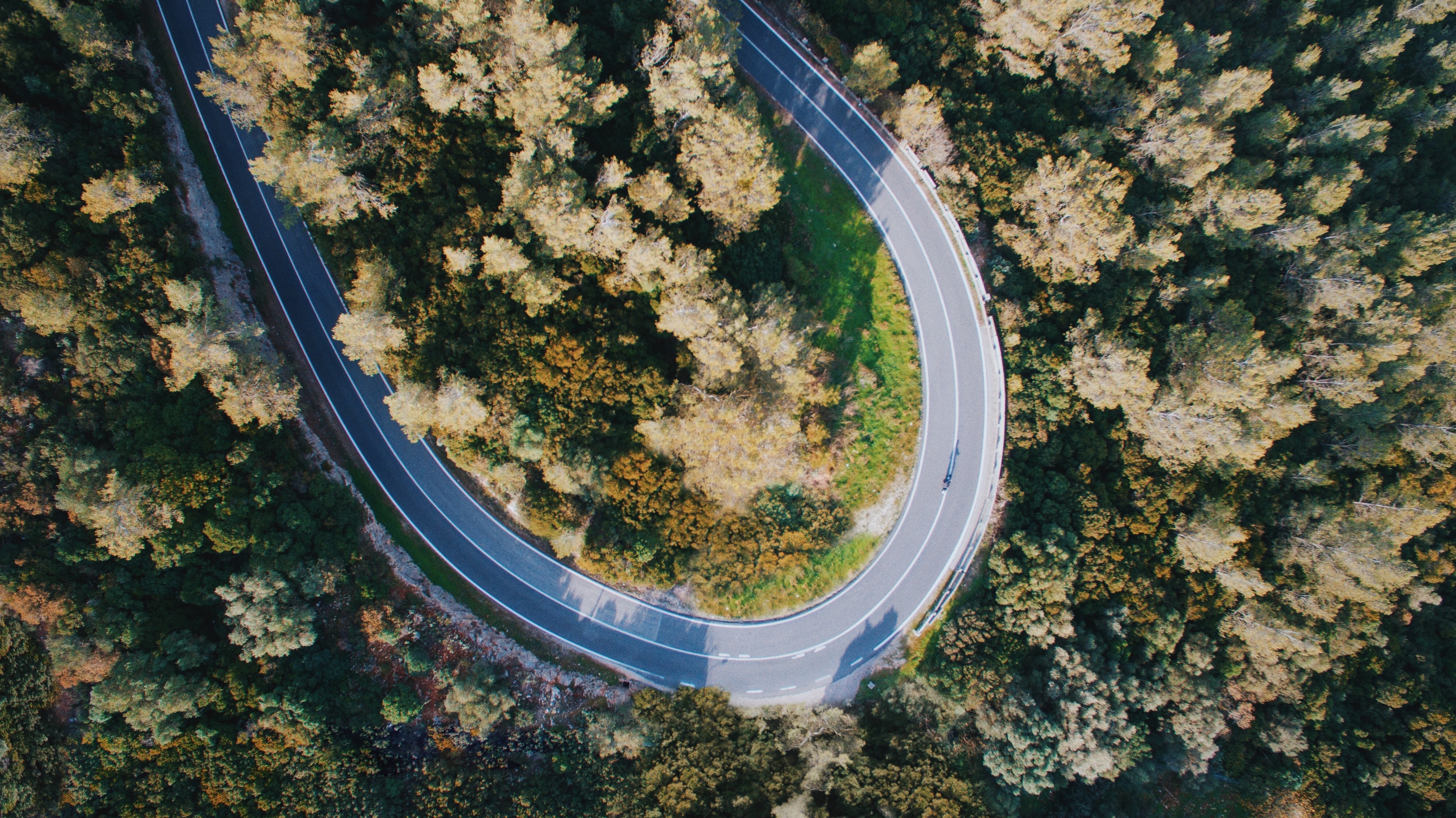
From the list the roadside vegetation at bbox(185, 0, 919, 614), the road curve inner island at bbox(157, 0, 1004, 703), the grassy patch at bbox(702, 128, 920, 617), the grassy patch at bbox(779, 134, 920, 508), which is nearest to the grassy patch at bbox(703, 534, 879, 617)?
the grassy patch at bbox(702, 128, 920, 617)

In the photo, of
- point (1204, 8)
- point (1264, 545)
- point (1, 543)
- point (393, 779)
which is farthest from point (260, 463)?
point (1204, 8)

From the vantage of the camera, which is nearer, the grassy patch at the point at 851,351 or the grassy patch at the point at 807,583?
the grassy patch at the point at 851,351

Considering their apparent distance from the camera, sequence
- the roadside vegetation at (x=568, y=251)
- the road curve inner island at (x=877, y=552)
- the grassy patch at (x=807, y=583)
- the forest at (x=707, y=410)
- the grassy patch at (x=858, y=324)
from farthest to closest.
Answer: the grassy patch at (x=807, y=583), the grassy patch at (x=858, y=324), the road curve inner island at (x=877, y=552), the roadside vegetation at (x=568, y=251), the forest at (x=707, y=410)

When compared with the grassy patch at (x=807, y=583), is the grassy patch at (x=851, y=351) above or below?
above

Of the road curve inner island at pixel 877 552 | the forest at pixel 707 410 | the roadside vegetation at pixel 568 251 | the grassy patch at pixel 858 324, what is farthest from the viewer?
the grassy patch at pixel 858 324

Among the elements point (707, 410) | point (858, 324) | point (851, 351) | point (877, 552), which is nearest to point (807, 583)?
point (877, 552)

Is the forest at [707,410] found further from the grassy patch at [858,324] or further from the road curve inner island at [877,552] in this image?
the road curve inner island at [877,552]

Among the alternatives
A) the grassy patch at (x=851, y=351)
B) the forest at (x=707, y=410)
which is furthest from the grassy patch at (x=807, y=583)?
the forest at (x=707, y=410)

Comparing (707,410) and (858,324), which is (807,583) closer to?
(707,410)
